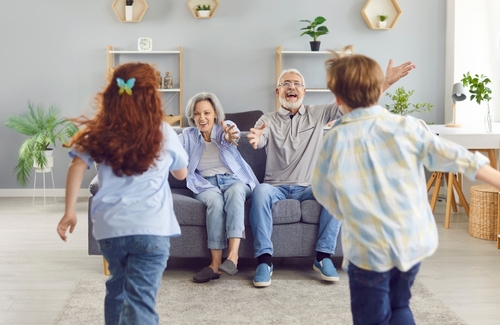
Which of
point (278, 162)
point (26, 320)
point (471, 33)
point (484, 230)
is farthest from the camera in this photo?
point (471, 33)

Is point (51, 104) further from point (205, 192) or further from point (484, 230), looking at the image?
point (484, 230)

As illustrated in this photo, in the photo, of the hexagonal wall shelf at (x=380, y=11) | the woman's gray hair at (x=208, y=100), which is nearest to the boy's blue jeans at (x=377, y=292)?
the woman's gray hair at (x=208, y=100)

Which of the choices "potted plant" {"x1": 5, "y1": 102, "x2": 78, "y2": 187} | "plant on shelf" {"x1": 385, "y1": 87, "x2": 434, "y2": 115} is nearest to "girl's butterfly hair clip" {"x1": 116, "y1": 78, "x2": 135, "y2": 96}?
"potted plant" {"x1": 5, "y1": 102, "x2": 78, "y2": 187}

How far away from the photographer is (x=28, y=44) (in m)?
6.17

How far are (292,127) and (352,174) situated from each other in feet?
6.51

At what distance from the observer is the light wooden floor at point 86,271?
309 cm

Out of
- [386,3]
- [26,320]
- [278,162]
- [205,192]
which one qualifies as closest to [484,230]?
[278,162]

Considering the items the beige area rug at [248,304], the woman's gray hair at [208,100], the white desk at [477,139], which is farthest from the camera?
the white desk at [477,139]

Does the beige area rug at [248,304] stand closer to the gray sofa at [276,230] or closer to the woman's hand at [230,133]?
the gray sofa at [276,230]

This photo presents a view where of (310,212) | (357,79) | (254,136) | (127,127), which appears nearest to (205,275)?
(310,212)

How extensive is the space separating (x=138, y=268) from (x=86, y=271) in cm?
175

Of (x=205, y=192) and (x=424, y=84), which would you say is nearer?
(x=205, y=192)

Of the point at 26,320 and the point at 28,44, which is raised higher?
the point at 28,44

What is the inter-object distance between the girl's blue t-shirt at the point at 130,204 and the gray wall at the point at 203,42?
422cm
